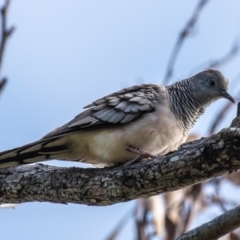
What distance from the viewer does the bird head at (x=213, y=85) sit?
19.9 ft

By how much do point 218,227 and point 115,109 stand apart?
204 centimetres

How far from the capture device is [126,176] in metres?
4.30

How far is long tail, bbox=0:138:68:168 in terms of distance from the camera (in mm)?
4754

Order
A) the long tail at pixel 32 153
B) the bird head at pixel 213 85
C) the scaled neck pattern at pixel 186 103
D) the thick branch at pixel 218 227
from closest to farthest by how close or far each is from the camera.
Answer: the thick branch at pixel 218 227, the long tail at pixel 32 153, the scaled neck pattern at pixel 186 103, the bird head at pixel 213 85

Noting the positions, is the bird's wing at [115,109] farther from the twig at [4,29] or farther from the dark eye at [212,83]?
the twig at [4,29]

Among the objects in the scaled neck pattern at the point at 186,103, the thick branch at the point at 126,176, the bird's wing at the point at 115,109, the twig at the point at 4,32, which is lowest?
the thick branch at the point at 126,176

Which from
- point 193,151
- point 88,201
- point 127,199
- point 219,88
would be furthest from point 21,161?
point 219,88

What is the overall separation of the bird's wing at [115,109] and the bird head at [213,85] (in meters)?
0.76

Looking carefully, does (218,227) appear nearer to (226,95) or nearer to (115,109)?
(115,109)

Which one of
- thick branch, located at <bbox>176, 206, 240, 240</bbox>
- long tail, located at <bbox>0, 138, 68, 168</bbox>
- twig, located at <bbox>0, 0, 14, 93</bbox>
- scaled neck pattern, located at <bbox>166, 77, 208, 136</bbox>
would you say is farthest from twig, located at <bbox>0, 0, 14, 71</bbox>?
scaled neck pattern, located at <bbox>166, 77, 208, 136</bbox>

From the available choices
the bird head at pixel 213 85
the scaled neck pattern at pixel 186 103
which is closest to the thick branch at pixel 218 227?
the scaled neck pattern at pixel 186 103

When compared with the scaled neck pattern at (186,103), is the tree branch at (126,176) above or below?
below

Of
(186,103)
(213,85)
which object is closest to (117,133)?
(186,103)

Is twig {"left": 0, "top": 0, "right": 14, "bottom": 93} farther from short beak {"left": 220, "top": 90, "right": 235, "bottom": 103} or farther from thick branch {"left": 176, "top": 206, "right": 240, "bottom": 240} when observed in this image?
short beak {"left": 220, "top": 90, "right": 235, "bottom": 103}
